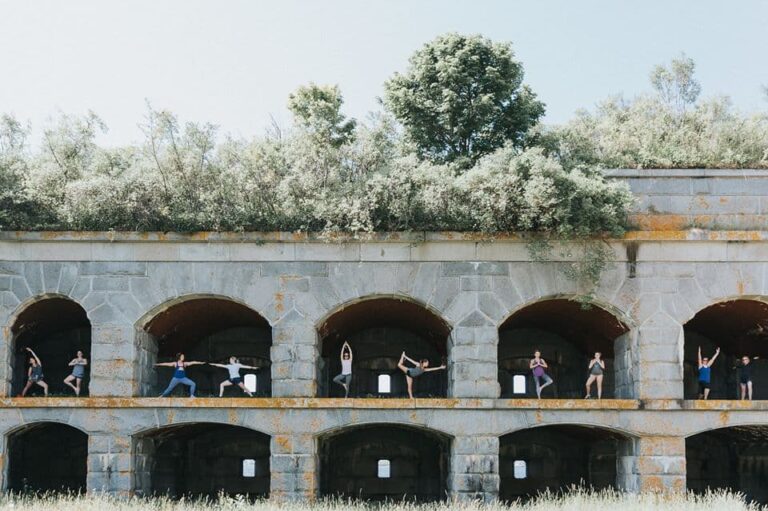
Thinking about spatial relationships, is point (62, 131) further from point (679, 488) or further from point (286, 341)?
point (679, 488)

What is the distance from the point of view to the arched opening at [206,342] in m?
24.0

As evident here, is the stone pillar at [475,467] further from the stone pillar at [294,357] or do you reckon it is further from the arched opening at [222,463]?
the arched opening at [222,463]

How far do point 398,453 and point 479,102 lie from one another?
999 centimetres

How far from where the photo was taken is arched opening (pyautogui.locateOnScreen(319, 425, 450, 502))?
28.9 meters

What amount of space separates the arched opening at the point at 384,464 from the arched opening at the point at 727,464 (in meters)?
7.10

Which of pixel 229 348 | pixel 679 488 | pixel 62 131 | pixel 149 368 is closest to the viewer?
pixel 679 488

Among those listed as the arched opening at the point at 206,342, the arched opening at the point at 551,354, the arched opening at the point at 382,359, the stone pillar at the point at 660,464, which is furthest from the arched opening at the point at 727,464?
the arched opening at the point at 206,342

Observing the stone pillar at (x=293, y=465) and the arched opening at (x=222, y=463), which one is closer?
the stone pillar at (x=293, y=465)

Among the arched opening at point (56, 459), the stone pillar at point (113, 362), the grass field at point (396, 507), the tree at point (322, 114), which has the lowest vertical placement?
the grass field at point (396, 507)

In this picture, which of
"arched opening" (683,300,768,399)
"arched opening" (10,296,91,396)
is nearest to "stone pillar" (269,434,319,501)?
"arched opening" (10,296,91,396)

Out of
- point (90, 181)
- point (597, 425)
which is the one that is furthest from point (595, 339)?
point (90, 181)

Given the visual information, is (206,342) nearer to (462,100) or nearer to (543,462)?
(462,100)

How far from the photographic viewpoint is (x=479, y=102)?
2716 centimetres

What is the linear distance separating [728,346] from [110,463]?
16404 mm
